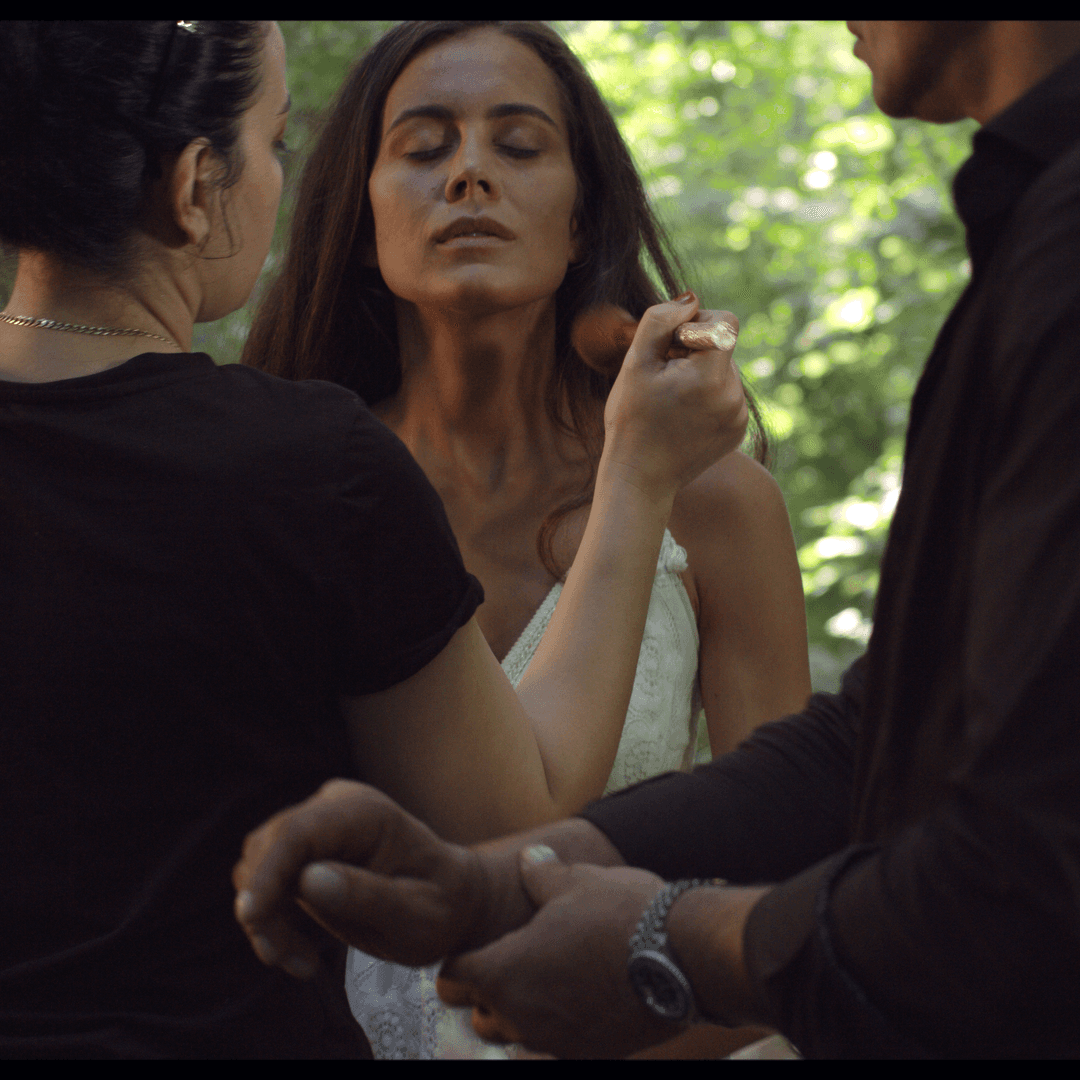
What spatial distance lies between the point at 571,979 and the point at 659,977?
0.09 metres

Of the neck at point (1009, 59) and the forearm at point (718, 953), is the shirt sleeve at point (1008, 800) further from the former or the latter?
the neck at point (1009, 59)

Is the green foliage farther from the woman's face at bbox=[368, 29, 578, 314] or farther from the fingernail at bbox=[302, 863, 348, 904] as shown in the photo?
the fingernail at bbox=[302, 863, 348, 904]

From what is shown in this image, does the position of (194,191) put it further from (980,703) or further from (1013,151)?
(980,703)

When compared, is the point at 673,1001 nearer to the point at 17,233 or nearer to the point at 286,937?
the point at 286,937

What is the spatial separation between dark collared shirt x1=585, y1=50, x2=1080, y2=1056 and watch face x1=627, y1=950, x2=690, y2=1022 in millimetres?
87

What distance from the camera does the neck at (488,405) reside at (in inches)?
101

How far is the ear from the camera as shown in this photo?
4.82ft

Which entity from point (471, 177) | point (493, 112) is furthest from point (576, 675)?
point (493, 112)

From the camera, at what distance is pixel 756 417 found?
2.93 m

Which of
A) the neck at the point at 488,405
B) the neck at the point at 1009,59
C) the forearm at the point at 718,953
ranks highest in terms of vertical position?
Result: the neck at the point at 1009,59

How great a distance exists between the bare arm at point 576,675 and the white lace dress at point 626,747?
55 centimetres

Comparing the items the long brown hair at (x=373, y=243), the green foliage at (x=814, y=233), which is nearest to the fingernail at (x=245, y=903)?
the long brown hair at (x=373, y=243)

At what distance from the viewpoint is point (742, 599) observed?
2457 mm

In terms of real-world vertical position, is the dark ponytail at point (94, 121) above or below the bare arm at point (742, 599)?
above
